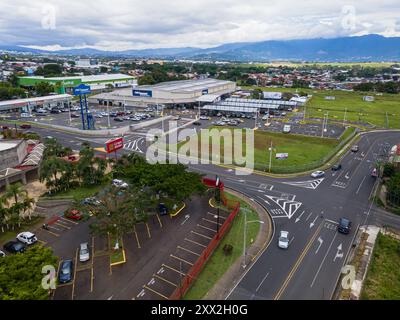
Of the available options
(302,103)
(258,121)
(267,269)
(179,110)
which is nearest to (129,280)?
(267,269)

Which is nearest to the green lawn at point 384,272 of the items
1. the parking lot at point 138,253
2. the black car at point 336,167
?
the parking lot at point 138,253

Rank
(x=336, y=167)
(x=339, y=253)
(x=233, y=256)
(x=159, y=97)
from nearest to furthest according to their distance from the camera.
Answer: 1. (x=233, y=256)
2. (x=339, y=253)
3. (x=336, y=167)
4. (x=159, y=97)

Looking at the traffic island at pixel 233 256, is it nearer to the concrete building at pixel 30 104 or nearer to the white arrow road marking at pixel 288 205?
the white arrow road marking at pixel 288 205

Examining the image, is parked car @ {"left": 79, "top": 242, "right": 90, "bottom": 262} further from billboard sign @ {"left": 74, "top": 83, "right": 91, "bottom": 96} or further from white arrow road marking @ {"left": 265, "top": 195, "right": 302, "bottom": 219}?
billboard sign @ {"left": 74, "top": 83, "right": 91, "bottom": 96}

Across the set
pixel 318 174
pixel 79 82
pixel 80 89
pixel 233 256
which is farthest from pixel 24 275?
pixel 79 82

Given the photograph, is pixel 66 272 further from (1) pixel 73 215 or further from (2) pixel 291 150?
(2) pixel 291 150

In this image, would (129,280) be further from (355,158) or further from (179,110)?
(179,110)

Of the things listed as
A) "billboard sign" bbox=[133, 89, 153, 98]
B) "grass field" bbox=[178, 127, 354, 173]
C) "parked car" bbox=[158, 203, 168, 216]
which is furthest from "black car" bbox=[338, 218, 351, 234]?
"billboard sign" bbox=[133, 89, 153, 98]
